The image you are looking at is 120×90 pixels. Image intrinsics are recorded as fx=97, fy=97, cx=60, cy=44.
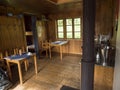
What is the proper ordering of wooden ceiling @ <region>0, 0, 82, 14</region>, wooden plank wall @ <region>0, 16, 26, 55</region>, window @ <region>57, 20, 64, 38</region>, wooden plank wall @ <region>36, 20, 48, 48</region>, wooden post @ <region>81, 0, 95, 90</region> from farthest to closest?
1. window @ <region>57, 20, 64, 38</region>
2. wooden plank wall @ <region>36, 20, 48, 48</region>
3. wooden plank wall @ <region>0, 16, 26, 55</region>
4. wooden ceiling @ <region>0, 0, 82, 14</region>
5. wooden post @ <region>81, 0, 95, 90</region>

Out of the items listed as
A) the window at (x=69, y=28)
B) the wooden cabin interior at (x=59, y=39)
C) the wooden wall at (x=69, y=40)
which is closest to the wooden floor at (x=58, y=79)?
the wooden cabin interior at (x=59, y=39)

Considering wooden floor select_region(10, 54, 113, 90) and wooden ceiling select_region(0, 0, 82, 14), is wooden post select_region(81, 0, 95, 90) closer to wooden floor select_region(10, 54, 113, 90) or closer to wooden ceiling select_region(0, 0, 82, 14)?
wooden floor select_region(10, 54, 113, 90)

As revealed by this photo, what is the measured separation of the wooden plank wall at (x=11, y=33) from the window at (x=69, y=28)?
217 cm

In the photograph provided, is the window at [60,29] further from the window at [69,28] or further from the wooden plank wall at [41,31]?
the wooden plank wall at [41,31]

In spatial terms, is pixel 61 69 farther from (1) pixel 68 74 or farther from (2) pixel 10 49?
(2) pixel 10 49

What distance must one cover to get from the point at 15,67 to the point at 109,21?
3544 mm

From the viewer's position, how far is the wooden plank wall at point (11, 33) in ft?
11.0

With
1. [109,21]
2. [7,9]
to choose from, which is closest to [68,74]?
Answer: [109,21]

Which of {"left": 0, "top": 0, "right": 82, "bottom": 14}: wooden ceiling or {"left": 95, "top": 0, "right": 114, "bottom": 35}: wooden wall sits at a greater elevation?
{"left": 0, "top": 0, "right": 82, "bottom": 14}: wooden ceiling

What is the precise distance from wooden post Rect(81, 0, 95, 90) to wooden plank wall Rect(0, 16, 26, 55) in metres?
3.12

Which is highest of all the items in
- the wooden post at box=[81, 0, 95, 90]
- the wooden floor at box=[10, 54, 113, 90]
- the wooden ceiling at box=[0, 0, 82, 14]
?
the wooden ceiling at box=[0, 0, 82, 14]

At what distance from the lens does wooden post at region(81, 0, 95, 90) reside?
1.09m

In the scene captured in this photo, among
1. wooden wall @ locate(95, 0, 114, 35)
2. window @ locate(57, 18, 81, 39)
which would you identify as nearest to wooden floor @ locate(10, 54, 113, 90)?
wooden wall @ locate(95, 0, 114, 35)

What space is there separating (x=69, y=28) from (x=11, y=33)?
292 cm
